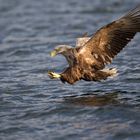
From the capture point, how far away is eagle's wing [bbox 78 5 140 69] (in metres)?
9.16

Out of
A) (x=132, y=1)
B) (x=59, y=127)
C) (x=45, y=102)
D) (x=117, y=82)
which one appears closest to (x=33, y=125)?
(x=59, y=127)

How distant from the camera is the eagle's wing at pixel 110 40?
916 centimetres

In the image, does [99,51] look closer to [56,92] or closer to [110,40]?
[110,40]

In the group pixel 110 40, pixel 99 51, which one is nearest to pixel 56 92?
pixel 99 51

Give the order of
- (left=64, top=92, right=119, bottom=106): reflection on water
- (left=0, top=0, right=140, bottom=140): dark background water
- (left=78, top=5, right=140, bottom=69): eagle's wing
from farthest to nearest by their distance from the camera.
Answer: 1. (left=78, top=5, right=140, bottom=69): eagle's wing
2. (left=64, top=92, right=119, bottom=106): reflection on water
3. (left=0, top=0, right=140, bottom=140): dark background water

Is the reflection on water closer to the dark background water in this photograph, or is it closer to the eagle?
the dark background water

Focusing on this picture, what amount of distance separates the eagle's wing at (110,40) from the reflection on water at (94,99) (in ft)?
1.34

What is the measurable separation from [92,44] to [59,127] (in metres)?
1.61

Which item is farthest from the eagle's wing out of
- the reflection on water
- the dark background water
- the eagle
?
the dark background water

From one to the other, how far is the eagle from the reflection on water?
0.81 ft

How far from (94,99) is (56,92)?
0.75 meters

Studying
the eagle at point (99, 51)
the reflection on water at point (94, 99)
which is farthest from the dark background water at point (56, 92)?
the eagle at point (99, 51)

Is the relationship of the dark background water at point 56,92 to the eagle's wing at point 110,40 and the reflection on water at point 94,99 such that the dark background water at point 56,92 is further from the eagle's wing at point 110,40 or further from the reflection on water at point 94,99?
the eagle's wing at point 110,40

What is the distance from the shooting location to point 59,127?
8.07 m
